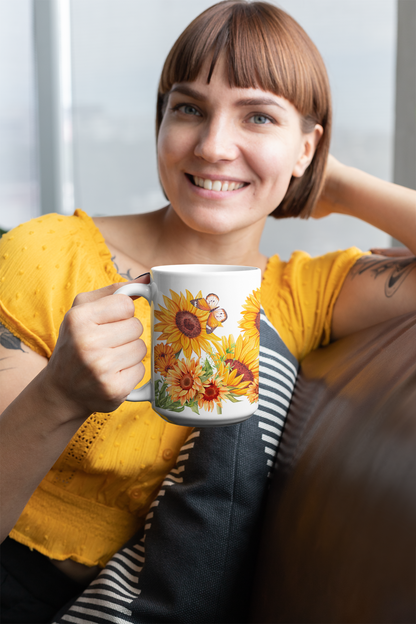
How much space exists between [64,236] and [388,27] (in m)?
1.93

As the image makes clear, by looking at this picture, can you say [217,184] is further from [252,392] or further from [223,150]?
[252,392]

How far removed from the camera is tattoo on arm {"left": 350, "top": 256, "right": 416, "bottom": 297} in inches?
35.9

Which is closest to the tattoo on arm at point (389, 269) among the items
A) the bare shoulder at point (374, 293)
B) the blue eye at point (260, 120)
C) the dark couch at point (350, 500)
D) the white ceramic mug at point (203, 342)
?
the bare shoulder at point (374, 293)

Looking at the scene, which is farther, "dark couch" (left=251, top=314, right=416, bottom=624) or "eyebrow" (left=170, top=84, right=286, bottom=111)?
"eyebrow" (left=170, top=84, right=286, bottom=111)

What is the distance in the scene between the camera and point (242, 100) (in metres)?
0.84

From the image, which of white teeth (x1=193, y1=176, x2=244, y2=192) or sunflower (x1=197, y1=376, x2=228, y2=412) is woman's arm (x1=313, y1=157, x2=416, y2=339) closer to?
white teeth (x1=193, y1=176, x2=244, y2=192)

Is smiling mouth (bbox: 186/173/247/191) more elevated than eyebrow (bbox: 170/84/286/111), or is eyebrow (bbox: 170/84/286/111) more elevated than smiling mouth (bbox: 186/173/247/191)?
eyebrow (bbox: 170/84/286/111)

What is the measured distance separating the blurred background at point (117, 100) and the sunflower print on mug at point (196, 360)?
1.82 metres

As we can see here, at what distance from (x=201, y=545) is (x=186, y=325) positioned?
295 mm

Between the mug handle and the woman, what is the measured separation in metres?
0.14

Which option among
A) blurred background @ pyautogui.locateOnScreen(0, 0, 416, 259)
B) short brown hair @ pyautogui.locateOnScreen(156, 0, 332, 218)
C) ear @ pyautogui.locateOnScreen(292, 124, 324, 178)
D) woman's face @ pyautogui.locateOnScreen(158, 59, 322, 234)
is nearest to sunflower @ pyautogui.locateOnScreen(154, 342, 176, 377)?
woman's face @ pyautogui.locateOnScreen(158, 59, 322, 234)

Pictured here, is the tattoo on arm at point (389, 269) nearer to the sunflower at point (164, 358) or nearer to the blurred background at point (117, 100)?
the sunflower at point (164, 358)

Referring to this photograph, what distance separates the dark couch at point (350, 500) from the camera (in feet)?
1.24

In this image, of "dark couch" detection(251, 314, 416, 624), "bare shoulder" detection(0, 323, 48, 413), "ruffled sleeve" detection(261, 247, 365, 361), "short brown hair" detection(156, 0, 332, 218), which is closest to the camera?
"dark couch" detection(251, 314, 416, 624)
